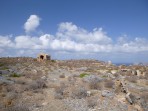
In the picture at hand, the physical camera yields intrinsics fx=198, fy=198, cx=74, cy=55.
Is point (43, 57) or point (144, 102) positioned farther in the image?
point (43, 57)

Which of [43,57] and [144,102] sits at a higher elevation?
[43,57]

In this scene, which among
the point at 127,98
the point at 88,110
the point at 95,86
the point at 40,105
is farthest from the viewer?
the point at 95,86

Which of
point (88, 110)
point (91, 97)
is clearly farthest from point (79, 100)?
point (88, 110)

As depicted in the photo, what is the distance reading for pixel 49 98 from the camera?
13.0 m

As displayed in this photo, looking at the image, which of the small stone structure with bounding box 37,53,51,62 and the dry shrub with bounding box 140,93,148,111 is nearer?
the dry shrub with bounding box 140,93,148,111

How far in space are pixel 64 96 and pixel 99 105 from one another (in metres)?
2.86

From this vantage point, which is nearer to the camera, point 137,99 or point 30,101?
point 30,101

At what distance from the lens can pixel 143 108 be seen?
37.1ft

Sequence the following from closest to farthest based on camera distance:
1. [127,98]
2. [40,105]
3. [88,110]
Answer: [88,110], [40,105], [127,98]

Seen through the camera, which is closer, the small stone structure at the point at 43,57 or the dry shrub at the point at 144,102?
the dry shrub at the point at 144,102

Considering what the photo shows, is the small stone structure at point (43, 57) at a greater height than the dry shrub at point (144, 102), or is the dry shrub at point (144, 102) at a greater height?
the small stone structure at point (43, 57)

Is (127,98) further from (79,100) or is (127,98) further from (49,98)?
(49,98)

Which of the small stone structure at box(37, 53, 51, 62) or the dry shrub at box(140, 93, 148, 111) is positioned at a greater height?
the small stone structure at box(37, 53, 51, 62)

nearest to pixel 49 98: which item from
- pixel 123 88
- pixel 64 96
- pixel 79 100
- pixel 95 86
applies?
pixel 64 96
